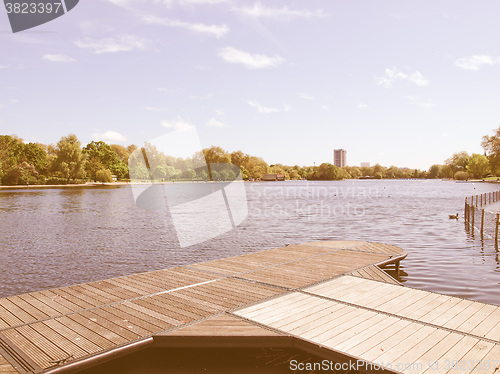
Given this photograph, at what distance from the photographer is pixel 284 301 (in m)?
8.98

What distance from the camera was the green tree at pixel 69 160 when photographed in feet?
377

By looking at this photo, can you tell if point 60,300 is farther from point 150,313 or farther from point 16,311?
point 150,313

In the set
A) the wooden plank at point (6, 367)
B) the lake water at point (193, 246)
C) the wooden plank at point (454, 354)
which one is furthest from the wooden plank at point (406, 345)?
the lake water at point (193, 246)

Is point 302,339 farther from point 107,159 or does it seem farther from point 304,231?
point 107,159

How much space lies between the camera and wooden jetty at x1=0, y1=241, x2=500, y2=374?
635 centimetres

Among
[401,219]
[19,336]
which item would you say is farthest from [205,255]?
[401,219]

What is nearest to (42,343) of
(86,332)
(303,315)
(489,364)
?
(86,332)

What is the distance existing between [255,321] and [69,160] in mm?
122551

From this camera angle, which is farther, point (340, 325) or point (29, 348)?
point (340, 325)

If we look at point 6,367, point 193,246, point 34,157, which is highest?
point 34,157

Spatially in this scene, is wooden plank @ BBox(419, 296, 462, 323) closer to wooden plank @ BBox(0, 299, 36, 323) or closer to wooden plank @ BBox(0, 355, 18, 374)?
wooden plank @ BBox(0, 355, 18, 374)

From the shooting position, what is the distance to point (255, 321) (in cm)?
780

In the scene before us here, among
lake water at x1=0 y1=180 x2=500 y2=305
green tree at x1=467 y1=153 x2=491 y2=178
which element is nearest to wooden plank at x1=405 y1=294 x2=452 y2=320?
lake water at x1=0 y1=180 x2=500 y2=305

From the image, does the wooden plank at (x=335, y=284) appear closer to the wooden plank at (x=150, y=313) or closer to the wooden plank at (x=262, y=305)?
the wooden plank at (x=262, y=305)
